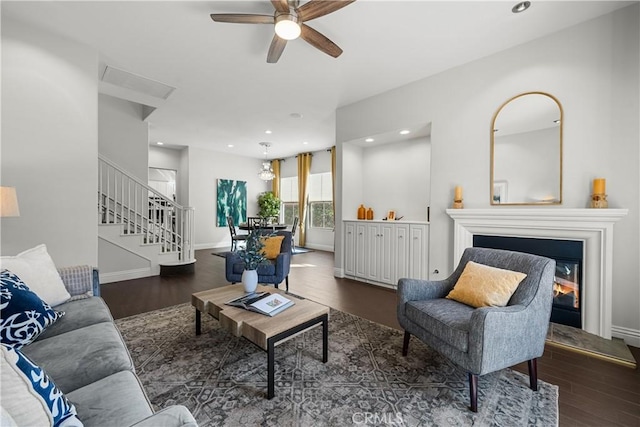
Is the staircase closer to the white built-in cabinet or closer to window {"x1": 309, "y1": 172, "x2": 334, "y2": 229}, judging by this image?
the white built-in cabinet

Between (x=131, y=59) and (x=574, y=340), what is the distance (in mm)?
5468

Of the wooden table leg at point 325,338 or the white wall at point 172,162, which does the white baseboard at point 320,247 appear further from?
the wooden table leg at point 325,338

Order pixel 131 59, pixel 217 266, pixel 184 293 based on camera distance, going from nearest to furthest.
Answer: pixel 131 59 < pixel 184 293 < pixel 217 266

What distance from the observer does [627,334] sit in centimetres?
239

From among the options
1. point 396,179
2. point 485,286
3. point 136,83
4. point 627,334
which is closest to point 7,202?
point 136,83

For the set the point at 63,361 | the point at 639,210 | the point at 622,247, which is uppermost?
the point at 639,210

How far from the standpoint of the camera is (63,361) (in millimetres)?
1269

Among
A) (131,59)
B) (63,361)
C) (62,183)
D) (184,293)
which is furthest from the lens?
(184,293)

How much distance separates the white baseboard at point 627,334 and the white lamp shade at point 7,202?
5.22m

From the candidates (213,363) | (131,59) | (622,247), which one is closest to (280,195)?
(131,59)

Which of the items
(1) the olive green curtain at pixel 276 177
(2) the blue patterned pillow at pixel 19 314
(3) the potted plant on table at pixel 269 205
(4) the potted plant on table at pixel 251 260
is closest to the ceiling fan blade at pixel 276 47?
(4) the potted plant on table at pixel 251 260

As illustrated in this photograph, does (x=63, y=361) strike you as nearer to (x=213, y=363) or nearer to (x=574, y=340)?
(x=213, y=363)

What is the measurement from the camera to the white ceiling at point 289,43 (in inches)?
95.6

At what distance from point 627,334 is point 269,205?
25.0 feet
